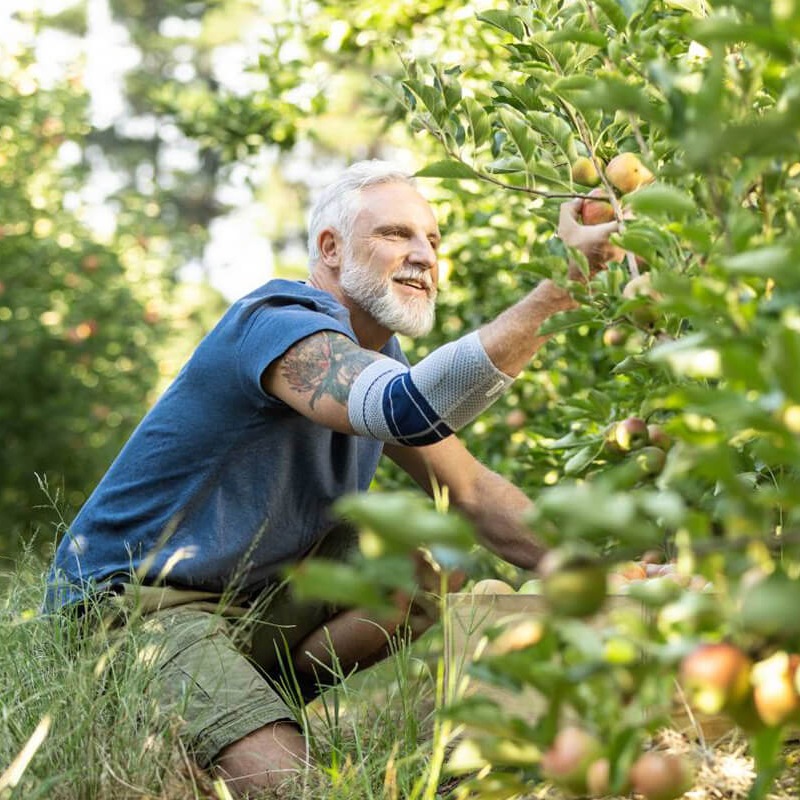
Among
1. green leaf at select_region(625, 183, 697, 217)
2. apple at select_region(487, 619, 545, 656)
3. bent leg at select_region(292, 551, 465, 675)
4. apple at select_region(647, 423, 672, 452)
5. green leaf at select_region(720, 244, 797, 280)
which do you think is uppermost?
green leaf at select_region(720, 244, 797, 280)

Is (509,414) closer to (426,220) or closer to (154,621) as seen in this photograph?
(426,220)

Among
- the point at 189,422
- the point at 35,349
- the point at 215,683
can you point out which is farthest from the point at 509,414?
the point at 35,349

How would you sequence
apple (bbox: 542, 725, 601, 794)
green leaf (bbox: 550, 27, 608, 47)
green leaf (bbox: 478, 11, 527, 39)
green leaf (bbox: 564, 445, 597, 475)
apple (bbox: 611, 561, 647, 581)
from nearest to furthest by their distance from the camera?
1. apple (bbox: 542, 725, 601, 794)
2. green leaf (bbox: 550, 27, 608, 47)
3. green leaf (bbox: 478, 11, 527, 39)
4. apple (bbox: 611, 561, 647, 581)
5. green leaf (bbox: 564, 445, 597, 475)

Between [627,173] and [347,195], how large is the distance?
112cm

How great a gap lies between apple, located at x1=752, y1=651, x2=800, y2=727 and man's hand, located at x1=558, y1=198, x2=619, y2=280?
3.70 ft

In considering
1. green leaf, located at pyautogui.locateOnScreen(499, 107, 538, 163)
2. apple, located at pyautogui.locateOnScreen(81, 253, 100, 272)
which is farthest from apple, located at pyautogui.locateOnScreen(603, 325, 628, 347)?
apple, located at pyautogui.locateOnScreen(81, 253, 100, 272)

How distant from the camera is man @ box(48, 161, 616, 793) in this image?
231cm

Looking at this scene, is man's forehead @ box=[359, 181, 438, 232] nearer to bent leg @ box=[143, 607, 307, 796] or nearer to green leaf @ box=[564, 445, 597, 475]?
green leaf @ box=[564, 445, 597, 475]

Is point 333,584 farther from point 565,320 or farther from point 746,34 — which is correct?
point 565,320

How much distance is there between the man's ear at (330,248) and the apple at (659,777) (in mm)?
1902

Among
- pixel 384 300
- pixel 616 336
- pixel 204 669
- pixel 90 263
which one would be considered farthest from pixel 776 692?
pixel 90 263

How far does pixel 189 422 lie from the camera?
2.71 meters

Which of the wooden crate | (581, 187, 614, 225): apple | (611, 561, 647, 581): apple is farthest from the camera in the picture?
(611, 561, 647, 581): apple

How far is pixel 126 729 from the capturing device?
1.93m
